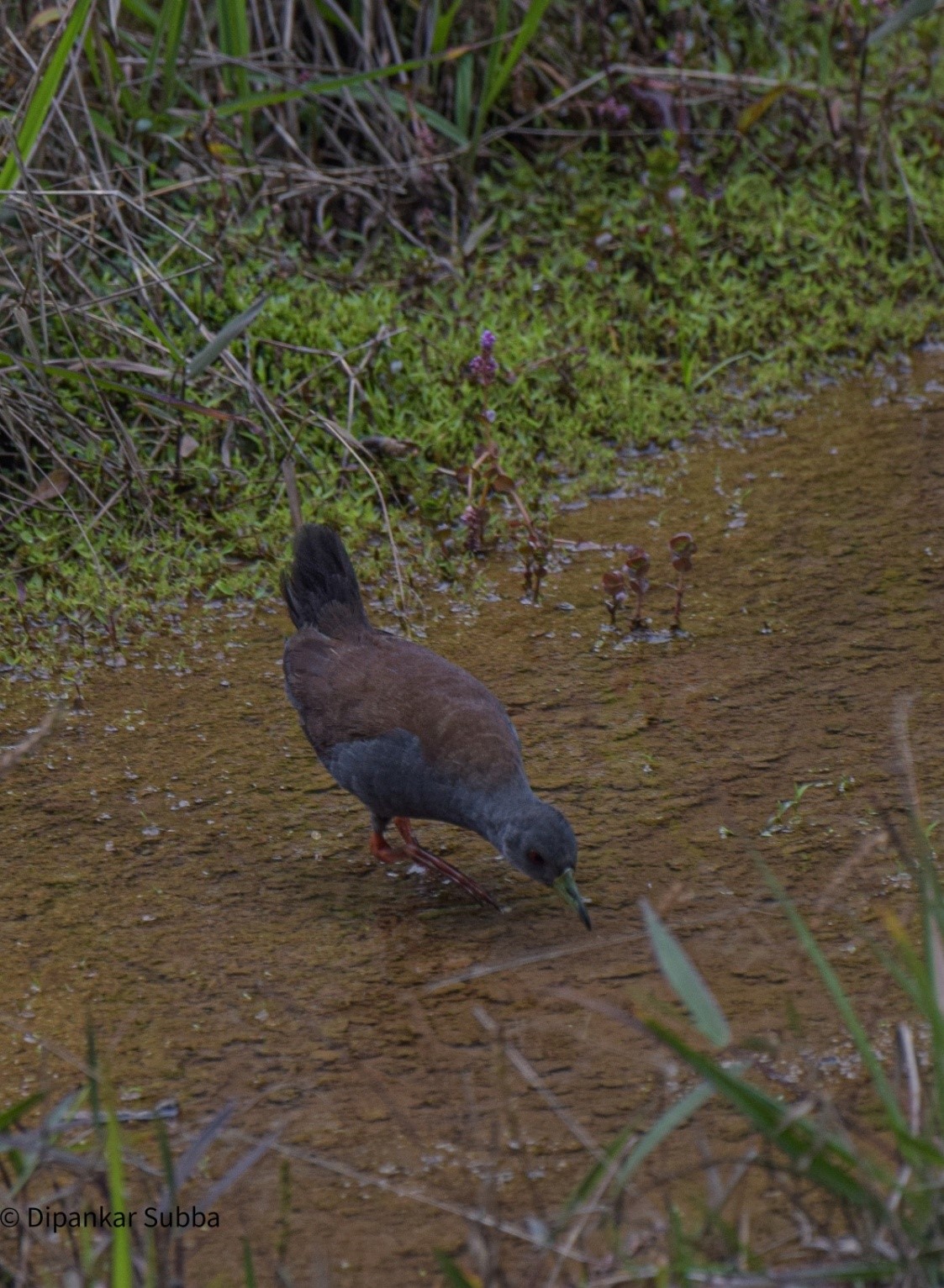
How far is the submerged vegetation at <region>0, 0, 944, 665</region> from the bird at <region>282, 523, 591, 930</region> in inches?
36.7

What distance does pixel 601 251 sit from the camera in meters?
7.16

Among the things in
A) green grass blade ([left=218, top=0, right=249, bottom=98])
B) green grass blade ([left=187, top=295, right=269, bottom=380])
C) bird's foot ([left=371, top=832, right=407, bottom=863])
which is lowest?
bird's foot ([left=371, top=832, right=407, bottom=863])

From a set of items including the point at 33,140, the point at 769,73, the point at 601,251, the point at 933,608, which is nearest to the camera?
the point at 933,608

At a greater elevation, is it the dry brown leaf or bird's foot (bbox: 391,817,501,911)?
the dry brown leaf

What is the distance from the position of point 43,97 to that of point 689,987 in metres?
4.40

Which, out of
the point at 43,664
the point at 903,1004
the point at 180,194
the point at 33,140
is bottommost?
the point at 43,664

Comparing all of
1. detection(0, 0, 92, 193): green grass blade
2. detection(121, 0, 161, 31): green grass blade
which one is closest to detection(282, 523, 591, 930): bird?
detection(0, 0, 92, 193): green grass blade

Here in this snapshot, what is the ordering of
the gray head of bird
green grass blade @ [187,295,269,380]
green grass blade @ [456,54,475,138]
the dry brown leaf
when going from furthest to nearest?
green grass blade @ [456,54,475,138]
the dry brown leaf
green grass blade @ [187,295,269,380]
the gray head of bird

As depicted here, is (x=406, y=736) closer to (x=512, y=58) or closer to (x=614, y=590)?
(x=614, y=590)

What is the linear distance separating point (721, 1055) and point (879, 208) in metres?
5.34

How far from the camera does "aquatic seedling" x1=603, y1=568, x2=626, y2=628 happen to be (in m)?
4.93

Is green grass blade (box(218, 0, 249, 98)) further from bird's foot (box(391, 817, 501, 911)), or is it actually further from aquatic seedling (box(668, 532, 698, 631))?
bird's foot (box(391, 817, 501, 911))

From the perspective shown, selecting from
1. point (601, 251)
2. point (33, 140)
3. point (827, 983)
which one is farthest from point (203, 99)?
point (827, 983)

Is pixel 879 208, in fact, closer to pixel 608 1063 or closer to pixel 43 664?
pixel 43 664
